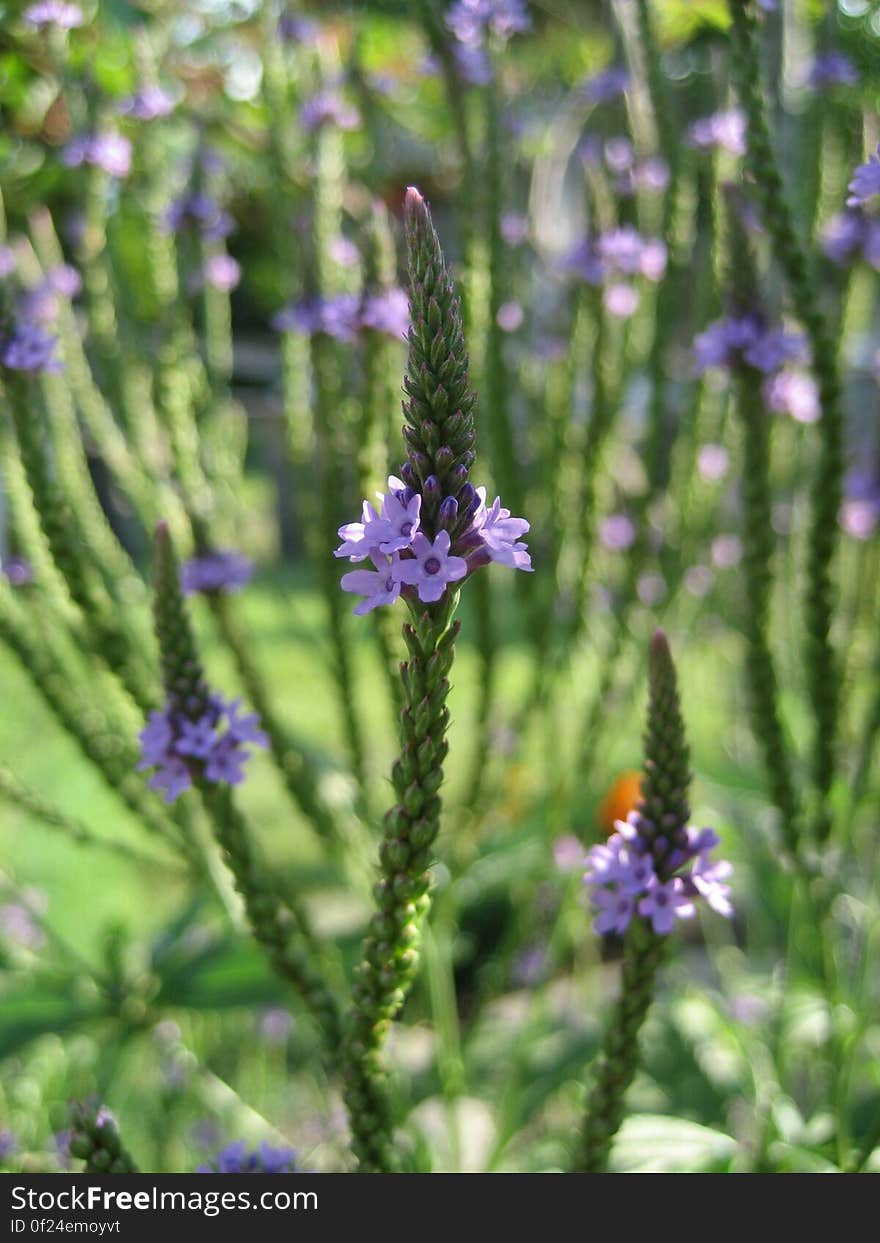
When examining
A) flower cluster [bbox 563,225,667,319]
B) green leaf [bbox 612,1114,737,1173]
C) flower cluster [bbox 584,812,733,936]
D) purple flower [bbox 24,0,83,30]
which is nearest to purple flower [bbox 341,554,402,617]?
flower cluster [bbox 584,812,733,936]

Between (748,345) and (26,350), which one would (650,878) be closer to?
(748,345)

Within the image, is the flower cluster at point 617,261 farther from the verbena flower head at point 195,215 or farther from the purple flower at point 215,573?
the purple flower at point 215,573

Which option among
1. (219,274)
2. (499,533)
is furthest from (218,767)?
(219,274)

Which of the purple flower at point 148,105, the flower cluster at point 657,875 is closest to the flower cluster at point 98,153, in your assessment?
the purple flower at point 148,105

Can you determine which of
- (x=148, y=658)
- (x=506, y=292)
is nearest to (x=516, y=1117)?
(x=148, y=658)

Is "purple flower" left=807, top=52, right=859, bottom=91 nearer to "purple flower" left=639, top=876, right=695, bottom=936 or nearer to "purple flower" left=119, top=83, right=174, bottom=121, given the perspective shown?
"purple flower" left=119, top=83, right=174, bottom=121
